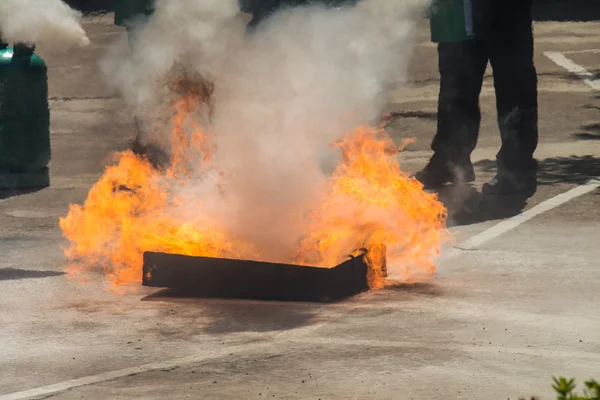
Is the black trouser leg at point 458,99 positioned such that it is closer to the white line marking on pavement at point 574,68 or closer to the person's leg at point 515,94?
the person's leg at point 515,94

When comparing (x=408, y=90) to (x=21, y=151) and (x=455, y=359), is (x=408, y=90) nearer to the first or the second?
(x=21, y=151)

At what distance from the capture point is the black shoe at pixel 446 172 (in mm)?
11523

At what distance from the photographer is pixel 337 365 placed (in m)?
5.80

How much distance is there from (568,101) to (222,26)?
20.0ft

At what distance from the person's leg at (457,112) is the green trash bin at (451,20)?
26 cm

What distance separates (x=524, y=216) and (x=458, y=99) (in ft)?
6.76

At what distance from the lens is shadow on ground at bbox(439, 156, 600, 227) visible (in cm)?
999

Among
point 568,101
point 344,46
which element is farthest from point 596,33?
point 344,46

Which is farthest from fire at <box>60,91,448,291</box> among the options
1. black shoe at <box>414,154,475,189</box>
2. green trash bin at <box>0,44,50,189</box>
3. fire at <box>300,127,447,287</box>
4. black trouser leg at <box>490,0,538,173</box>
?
green trash bin at <box>0,44,50,189</box>

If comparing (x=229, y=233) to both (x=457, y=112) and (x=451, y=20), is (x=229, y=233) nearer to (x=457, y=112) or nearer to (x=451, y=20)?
(x=451, y=20)

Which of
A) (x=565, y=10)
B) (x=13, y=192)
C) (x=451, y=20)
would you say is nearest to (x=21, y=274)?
(x=13, y=192)

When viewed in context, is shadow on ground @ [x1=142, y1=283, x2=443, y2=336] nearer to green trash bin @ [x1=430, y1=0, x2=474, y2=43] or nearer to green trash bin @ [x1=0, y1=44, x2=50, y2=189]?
green trash bin @ [x1=430, y1=0, x2=474, y2=43]

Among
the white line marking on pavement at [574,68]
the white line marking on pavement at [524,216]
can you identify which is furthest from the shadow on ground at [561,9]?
the white line marking on pavement at [524,216]

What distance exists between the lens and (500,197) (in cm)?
1070
